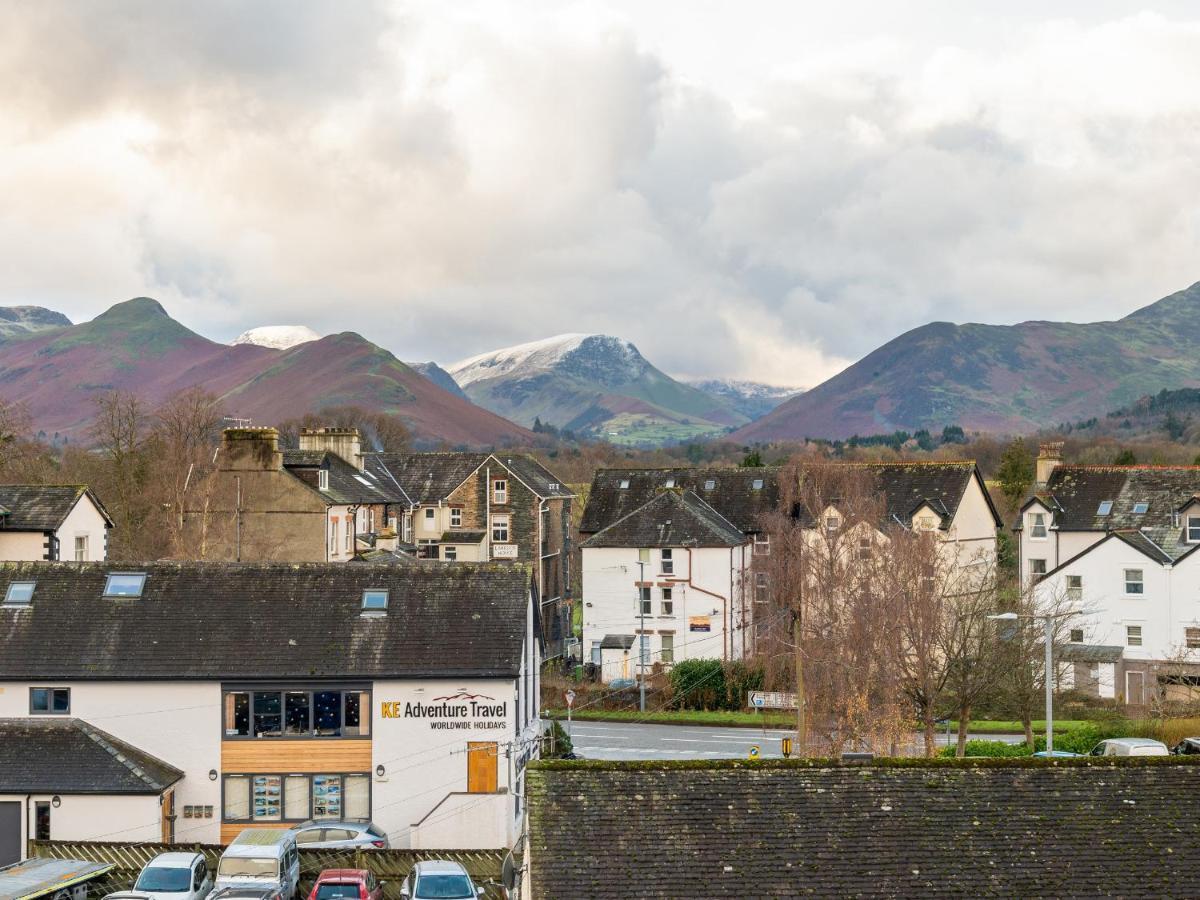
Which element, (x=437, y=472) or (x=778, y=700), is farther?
(x=437, y=472)

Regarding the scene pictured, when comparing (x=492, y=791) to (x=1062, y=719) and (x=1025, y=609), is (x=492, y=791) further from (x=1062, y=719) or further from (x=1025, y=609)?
(x=1062, y=719)

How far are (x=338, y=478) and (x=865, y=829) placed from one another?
5026 cm

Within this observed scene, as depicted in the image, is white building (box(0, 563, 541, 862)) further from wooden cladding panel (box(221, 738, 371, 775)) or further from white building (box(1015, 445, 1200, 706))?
white building (box(1015, 445, 1200, 706))

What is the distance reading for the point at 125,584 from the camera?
123 ft

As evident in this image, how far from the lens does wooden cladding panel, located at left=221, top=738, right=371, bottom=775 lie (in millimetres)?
35531

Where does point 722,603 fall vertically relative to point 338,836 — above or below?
above

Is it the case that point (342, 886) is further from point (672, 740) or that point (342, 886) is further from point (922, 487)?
point (922, 487)

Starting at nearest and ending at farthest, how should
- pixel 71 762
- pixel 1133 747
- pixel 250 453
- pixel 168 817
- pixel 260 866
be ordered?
1. pixel 260 866
2. pixel 71 762
3. pixel 168 817
4. pixel 1133 747
5. pixel 250 453

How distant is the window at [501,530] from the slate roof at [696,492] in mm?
4631

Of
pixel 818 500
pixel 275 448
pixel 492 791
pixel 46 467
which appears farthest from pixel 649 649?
pixel 46 467

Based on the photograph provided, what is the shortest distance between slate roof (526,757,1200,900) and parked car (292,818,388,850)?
13266mm

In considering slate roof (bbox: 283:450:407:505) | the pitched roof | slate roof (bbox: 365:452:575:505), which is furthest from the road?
slate roof (bbox: 365:452:575:505)

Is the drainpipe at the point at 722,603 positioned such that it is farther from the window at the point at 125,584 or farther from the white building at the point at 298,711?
the window at the point at 125,584

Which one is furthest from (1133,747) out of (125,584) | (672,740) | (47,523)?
(47,523)
